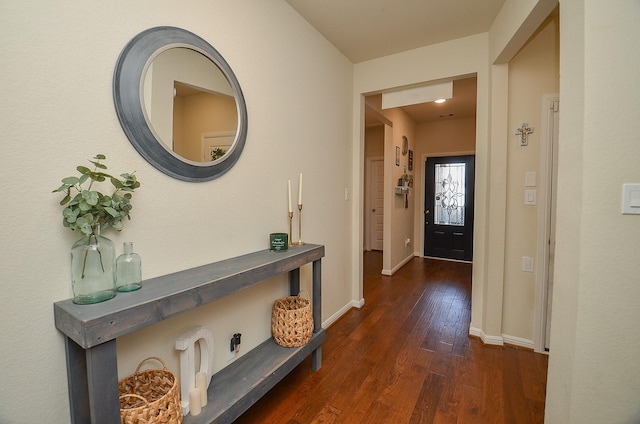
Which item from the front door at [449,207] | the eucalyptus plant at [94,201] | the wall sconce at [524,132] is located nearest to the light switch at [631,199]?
the wall sconce at [524,132]

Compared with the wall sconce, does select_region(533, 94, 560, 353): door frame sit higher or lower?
lower

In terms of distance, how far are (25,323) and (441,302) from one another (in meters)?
3.48

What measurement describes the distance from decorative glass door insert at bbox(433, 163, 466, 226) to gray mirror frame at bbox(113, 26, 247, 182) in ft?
16.6

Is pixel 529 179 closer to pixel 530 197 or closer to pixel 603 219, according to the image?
pixel 530 197

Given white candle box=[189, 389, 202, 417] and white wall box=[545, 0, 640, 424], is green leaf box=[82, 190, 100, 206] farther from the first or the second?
white wall box=[545, 0, 640, 424]

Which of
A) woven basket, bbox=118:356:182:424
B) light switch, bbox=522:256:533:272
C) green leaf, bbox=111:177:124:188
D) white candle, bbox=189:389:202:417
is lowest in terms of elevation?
white candle, bbox=189:389:202:417

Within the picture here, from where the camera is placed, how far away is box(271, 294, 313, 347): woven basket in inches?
73.8

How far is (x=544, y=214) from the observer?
230 centimetres

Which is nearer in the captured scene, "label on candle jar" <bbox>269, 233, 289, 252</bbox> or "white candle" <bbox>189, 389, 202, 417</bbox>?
"white candle" <bbox>189, 389, 202, 417</bbox>

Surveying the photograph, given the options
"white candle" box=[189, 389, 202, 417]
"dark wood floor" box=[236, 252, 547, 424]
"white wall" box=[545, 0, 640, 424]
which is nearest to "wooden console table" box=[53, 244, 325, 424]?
"white candle" box=[189, 389, 202, 417]

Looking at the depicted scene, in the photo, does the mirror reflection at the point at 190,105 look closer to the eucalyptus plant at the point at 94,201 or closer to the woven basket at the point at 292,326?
the eucalyptus plant at the point at 94,201

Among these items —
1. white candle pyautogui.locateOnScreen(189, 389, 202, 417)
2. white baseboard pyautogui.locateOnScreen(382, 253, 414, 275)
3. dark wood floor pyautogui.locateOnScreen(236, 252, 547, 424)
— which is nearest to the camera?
white candle pyautogui.locateOnScreen(189, 389, 202, 417)

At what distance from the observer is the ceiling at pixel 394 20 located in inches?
83.9

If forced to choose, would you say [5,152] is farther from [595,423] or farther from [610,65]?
[595,423]
